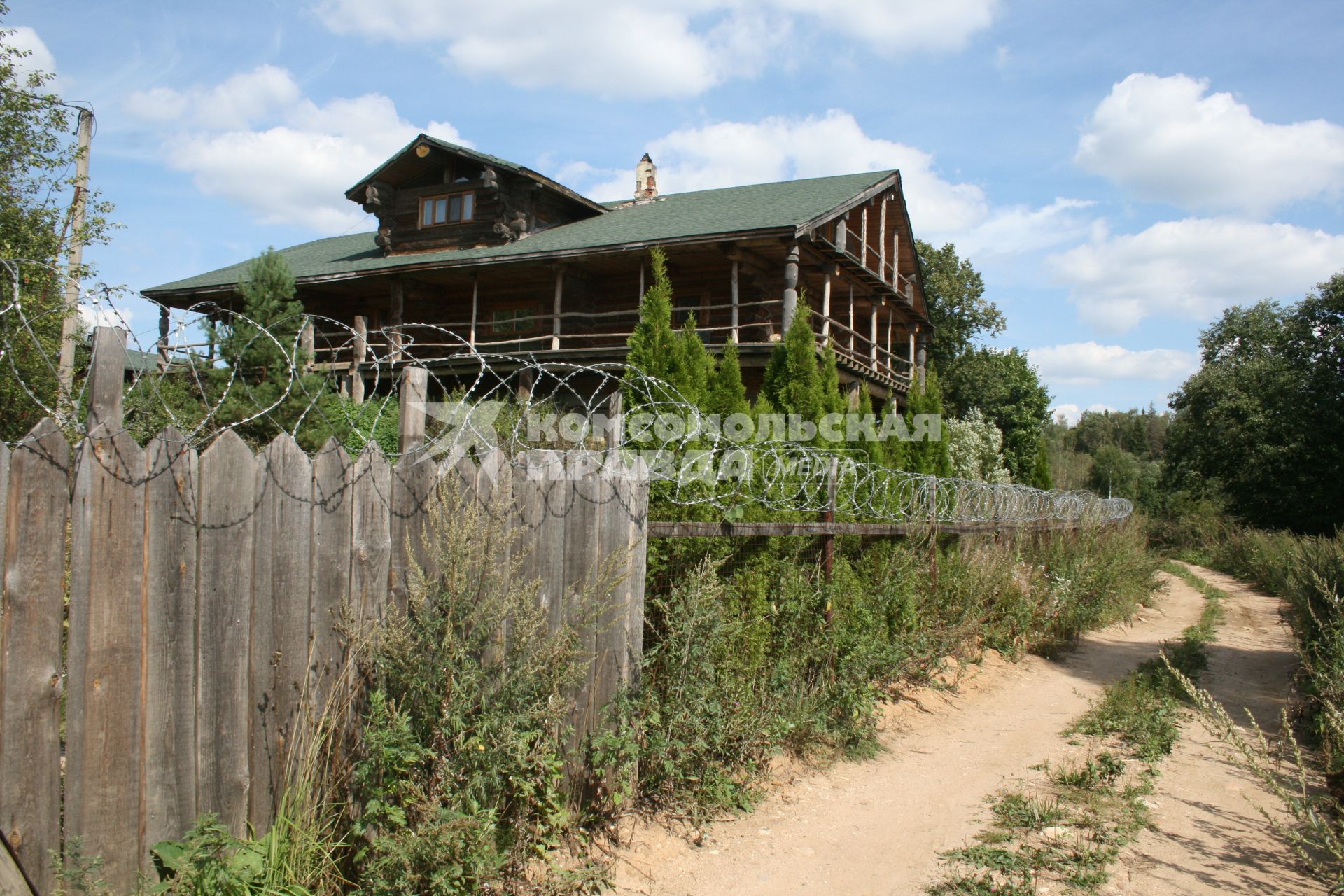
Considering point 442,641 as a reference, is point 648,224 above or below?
above

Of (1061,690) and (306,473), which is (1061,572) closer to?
(1061,690)

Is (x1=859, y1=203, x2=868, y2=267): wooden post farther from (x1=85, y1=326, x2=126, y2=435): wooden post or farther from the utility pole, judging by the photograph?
(x1=85, y1=326, x2=126, y2=435): wooden post

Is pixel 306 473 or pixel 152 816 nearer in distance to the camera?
pixel 152 816

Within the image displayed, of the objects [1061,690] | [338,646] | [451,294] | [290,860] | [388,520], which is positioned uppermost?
[451,294]

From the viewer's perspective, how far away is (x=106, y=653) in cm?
282

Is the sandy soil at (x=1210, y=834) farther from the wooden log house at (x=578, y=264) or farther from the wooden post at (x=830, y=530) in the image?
the wooden log house at (x=578, y=264)

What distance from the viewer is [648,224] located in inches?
805

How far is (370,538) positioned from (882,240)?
21591 mm

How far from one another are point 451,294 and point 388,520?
21.7 metres

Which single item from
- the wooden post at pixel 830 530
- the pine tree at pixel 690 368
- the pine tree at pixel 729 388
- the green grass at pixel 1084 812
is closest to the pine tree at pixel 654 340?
the pine tree at pixel 690 368

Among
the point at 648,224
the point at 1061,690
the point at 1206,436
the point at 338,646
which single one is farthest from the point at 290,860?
the point at 1206,436

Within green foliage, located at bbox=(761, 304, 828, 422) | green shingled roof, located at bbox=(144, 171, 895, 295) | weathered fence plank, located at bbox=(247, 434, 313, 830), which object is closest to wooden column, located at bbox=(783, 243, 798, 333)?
green shingled roof, located at bbox=(144, 171, 895, 295)

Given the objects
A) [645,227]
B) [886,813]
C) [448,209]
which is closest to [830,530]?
[886,813]

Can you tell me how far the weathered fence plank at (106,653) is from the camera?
109 inches
